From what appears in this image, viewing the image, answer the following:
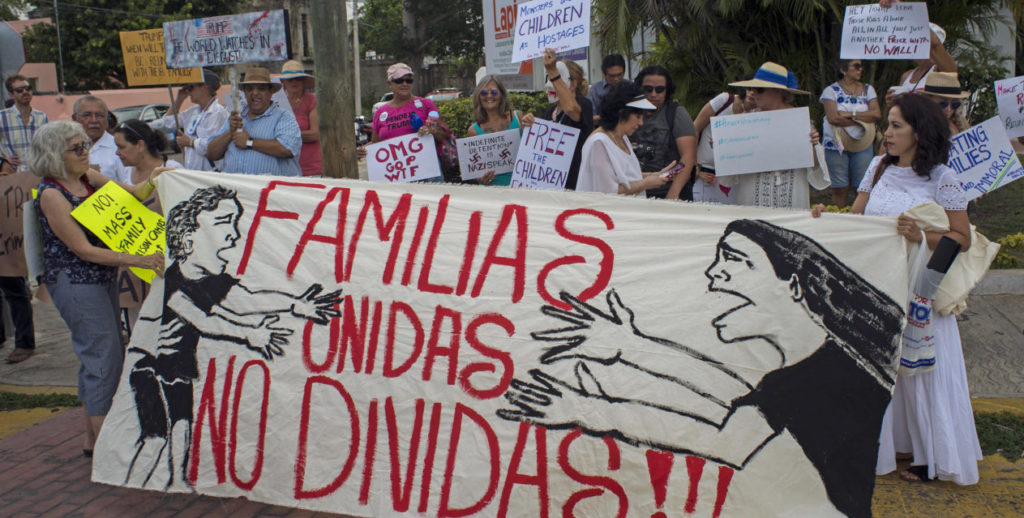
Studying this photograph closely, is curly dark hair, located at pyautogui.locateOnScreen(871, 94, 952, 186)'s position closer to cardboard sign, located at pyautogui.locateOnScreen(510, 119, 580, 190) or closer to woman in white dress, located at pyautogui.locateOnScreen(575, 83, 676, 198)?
woman in white dress, located at pyautogui.locateOnScreen(575, 83, 676, 198)

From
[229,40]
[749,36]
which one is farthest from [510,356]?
[749,36]

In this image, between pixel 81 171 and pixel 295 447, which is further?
pixel 81 171

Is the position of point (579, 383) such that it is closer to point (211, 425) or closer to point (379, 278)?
point (379, 278)

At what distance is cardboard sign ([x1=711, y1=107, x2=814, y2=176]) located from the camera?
492cm

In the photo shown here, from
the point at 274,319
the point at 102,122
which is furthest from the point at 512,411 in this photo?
the point at 102,122

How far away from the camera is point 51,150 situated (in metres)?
4.30

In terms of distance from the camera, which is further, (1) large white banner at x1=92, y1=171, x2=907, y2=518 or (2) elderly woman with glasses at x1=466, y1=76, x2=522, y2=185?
(2) elderly woman with glasses at x1=466, y1=76, x2=522, y2=185

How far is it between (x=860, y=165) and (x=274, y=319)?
18.2 ft

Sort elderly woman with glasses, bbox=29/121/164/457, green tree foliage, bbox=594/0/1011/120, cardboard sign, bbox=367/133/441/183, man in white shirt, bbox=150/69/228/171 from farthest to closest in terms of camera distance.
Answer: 1. green tree foliage, bbox=594/0/1011/120
2. man in white shirt, bbox=150/69/228/171
3. cardboard sign, bbox=367/133/441/183
4. elderly woman with glasses, bbox=29/121/164/457

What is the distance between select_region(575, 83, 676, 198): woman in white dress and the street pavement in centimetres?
201

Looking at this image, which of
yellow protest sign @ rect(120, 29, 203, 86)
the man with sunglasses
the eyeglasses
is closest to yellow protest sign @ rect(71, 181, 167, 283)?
the eyeglasses

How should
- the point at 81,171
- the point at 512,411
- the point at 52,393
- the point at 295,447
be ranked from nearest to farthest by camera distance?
the point at 512,411 → the point at 295,447 → the point at 81,171 → the point at 52,393

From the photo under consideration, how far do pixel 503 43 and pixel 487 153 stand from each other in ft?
10.9

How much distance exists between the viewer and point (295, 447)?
143 inches
